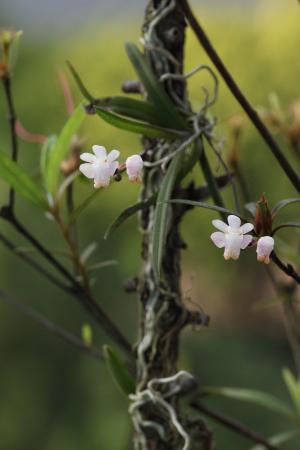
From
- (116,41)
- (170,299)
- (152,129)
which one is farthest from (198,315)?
(116,41)

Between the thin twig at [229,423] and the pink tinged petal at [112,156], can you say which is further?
the thin twig at [229,423]

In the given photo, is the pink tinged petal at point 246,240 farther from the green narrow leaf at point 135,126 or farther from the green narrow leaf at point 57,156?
the green narrow leaf at point 57,156

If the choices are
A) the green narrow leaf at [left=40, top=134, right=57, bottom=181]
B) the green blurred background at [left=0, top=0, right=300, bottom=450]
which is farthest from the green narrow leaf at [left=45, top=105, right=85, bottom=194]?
the green blurred background at [left=0, top=0, right=300, bottom=450]

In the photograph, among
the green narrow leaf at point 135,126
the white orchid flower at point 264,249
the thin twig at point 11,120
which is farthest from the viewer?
the thin twig at point 11,120

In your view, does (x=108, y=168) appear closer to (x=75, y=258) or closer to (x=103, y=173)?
(x=103, y=173)

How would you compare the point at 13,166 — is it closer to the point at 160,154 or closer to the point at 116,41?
the point at 160,154

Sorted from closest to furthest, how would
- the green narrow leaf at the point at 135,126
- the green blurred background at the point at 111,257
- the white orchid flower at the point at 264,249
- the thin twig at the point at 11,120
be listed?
the white orchid flower at the point at 264,249 → the green narrow leaf at the point at 135,126 → the thin twig at the point at 11,120 → the green blurred background at the point at 111,257

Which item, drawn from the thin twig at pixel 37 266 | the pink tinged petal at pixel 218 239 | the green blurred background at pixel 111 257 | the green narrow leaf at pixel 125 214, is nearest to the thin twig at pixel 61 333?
the thin twig at pixel 37 266
